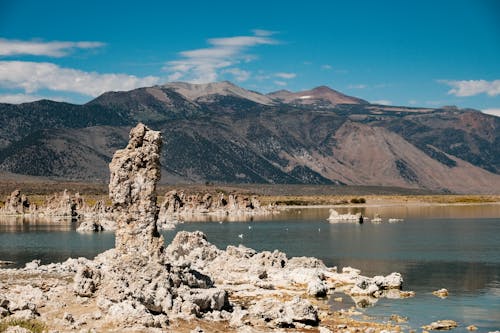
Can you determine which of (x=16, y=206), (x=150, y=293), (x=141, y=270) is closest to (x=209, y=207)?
(x=16, y=206)

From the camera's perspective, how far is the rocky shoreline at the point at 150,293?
2745 centimetres

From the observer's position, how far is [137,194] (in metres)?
33.8

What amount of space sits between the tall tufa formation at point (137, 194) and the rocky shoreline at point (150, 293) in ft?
0.15

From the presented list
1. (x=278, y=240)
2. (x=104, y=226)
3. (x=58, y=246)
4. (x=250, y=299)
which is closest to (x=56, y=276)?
(x=250, y=299)

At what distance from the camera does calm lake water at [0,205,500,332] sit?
3778 centimetres

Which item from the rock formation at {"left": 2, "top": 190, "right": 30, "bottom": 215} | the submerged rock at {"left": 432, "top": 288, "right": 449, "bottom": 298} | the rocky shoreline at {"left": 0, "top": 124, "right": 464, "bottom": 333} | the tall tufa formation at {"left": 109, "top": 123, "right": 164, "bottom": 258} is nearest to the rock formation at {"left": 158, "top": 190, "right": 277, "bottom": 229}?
the rock formation at {"left": 2, "top": 190, "right": 30, "bottom": 215}

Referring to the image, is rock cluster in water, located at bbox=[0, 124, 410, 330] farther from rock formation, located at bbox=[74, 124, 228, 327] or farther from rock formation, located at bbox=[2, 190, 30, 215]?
rock formation, located at bbox=[2, 190, 30, 215]

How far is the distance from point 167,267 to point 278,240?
173 ft

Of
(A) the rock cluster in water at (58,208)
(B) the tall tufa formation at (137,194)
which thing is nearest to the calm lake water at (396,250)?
(B) the tall tufa formation at (137,194)

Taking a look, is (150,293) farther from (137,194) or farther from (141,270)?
(137,194)

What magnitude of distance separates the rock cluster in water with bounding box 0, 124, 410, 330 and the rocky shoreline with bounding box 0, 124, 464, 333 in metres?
0.04

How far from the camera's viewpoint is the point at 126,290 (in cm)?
2891

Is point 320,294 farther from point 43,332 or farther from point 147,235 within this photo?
point 43,332

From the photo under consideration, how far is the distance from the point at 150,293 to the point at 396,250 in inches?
1813
